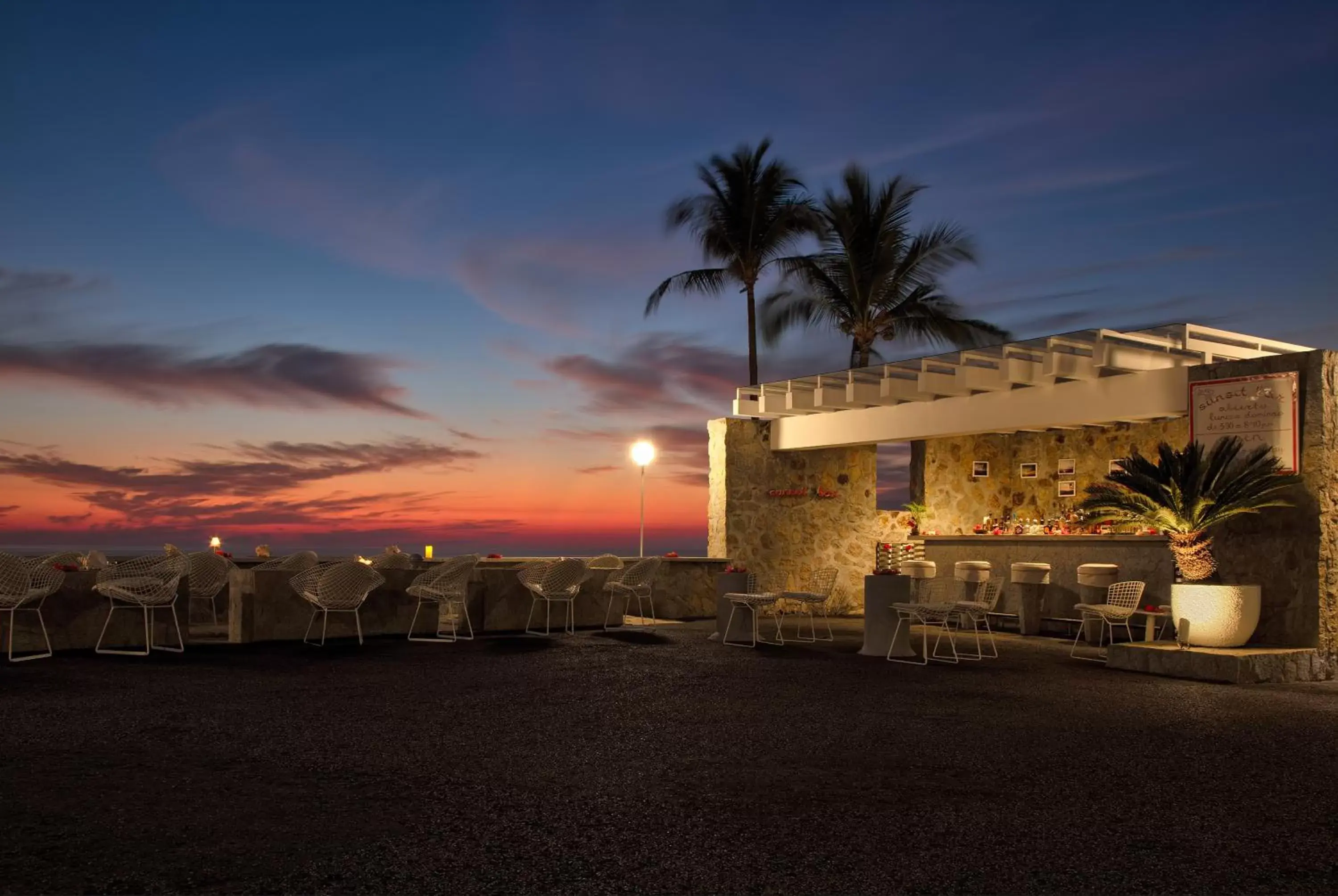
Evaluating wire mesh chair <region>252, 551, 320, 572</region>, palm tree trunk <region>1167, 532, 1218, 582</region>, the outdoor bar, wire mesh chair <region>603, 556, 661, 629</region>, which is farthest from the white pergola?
wire mesh chair <region>252, 551, 320, 572</region>

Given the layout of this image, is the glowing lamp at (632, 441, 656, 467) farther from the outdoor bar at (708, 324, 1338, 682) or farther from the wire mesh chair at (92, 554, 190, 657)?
the wire mesh chair at (92, 554, 190, 657)

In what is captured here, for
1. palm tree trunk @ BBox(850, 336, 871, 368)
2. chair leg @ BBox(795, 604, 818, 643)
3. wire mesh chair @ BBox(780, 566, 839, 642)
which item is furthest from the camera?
palm tree trunk @ BBox(850, 336, 871, 368)

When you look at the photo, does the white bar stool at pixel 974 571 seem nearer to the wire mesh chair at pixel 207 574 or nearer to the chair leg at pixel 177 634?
the wire mesh chair at pixel 207 574

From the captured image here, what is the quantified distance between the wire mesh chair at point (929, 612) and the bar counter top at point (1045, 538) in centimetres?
332

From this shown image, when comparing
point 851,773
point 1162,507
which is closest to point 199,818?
point 851,773

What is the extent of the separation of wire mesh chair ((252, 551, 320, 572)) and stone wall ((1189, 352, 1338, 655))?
35.2 ft

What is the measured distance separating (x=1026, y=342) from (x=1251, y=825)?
1003 centimetres

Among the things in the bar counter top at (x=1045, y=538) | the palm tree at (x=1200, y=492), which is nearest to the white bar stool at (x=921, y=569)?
the bar counter top at (x=1045, y=538)

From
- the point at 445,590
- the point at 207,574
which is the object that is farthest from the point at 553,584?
the point at 207,574

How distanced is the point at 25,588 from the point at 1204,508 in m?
11.3

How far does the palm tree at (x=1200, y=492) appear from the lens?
10.6m

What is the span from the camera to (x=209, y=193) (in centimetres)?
1552

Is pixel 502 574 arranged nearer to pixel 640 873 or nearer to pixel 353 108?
pixel 353 108

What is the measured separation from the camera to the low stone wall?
1101 cm
